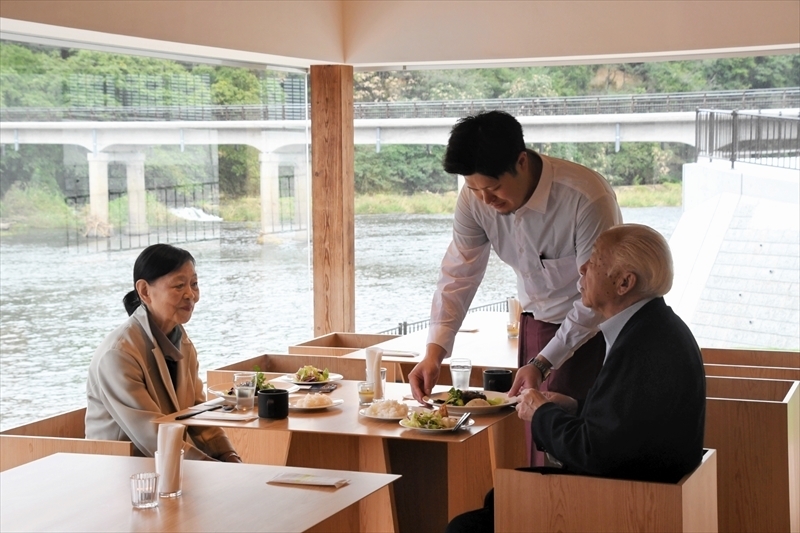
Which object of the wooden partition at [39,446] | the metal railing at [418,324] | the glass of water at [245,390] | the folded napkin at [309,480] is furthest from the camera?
the metal railing at [418,324]

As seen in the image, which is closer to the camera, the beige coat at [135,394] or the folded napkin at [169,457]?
the folded napkin at [169,457]

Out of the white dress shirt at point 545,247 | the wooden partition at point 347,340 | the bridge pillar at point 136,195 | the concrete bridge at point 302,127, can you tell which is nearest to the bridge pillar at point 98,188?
the concrete bridge at point 302,127

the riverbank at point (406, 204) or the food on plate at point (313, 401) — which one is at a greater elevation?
the riverbank at point (406, 204)

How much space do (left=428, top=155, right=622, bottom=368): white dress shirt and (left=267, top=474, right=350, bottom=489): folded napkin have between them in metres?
0.96

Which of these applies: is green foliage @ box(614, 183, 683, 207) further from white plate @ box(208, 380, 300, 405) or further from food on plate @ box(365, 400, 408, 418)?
food on plate @ box(365, 400, 408, 418)

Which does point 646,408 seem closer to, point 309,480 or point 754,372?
point 309,480

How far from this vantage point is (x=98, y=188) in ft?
16.4

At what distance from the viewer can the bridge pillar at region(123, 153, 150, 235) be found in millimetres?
5191

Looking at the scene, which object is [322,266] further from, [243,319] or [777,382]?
[777,382]

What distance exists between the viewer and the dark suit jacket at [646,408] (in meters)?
2.25

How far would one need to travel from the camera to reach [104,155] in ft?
16.5

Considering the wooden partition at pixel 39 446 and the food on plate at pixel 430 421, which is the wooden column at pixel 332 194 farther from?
the food on plate at pixel 430 421

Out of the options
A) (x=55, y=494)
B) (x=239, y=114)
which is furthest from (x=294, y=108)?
(x=55, y=494)

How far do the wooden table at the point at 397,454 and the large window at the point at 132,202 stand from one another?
4.32 feet
